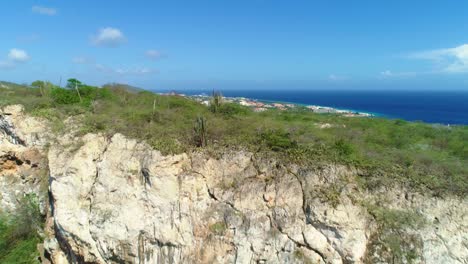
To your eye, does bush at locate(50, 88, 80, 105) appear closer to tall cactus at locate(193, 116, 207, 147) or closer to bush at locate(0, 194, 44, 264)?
bush at locate(0, 194, 44, 264)

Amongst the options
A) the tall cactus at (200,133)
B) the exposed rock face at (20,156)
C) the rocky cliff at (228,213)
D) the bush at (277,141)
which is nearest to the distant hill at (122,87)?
the exposed rock face at (20,156)

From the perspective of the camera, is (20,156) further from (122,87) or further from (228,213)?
(228,213)

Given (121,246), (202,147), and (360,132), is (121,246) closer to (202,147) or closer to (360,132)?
(202,147)

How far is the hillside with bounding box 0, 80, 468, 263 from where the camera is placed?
1058cm

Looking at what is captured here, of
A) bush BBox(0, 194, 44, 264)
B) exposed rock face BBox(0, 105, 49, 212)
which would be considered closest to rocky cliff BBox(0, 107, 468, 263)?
bush BBox(0, 194, 44, 264)

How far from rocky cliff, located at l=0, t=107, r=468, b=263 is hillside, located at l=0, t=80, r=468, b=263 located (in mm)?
42

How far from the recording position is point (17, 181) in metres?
16.8

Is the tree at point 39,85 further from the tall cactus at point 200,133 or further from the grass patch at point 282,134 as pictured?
the tall cactus at point 200,133

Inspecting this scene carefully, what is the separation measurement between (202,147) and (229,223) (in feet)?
11.9

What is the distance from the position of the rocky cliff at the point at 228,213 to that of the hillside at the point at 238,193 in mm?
42

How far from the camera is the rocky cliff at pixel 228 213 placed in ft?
34.2

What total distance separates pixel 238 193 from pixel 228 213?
34.8 inches

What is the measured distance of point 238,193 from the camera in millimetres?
11906

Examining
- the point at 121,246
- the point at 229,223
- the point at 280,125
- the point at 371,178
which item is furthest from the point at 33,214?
the point at 371,178
